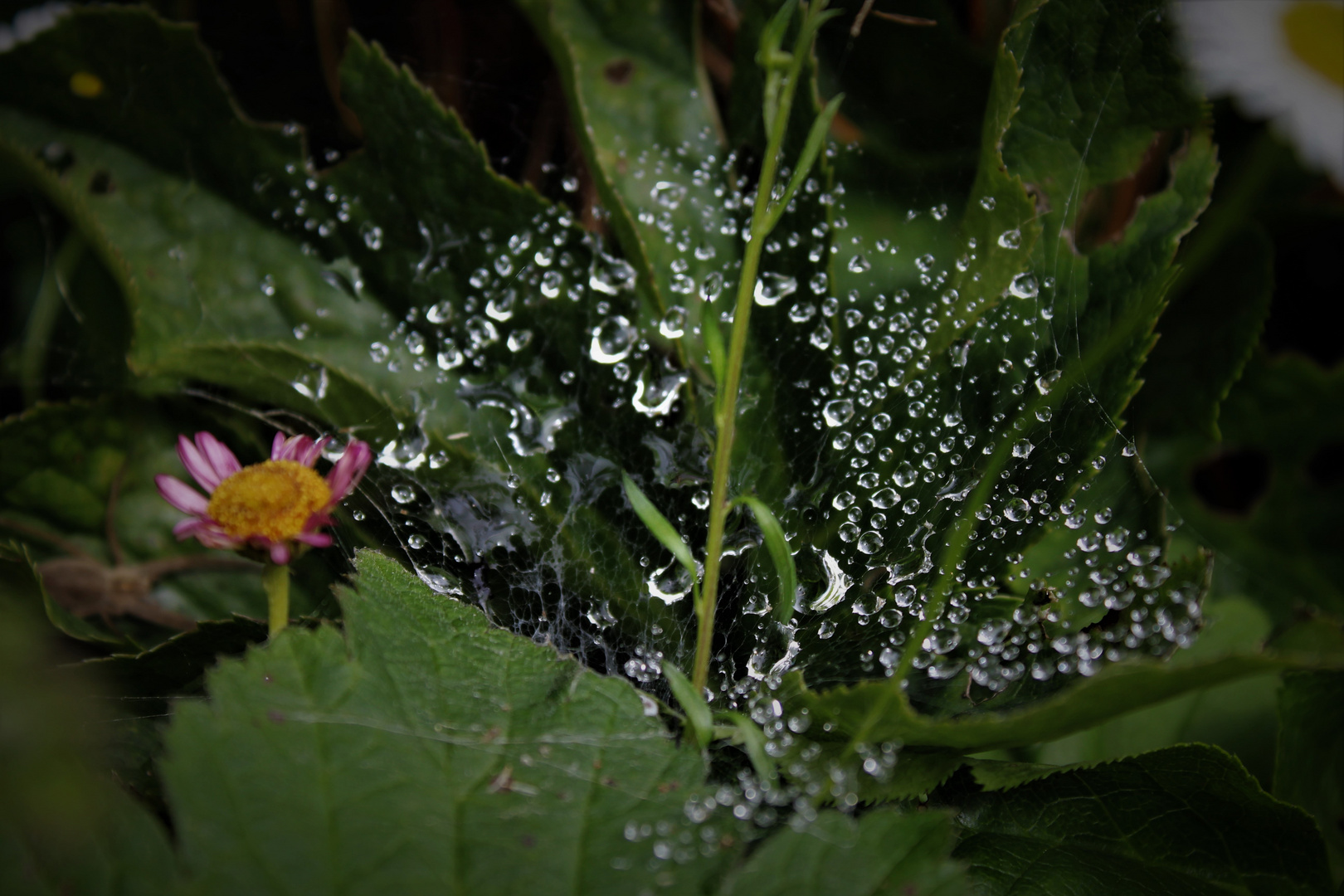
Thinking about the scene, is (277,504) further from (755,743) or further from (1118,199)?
(1118,199)

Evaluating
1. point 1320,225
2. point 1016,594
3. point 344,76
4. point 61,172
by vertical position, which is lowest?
point 1016,594

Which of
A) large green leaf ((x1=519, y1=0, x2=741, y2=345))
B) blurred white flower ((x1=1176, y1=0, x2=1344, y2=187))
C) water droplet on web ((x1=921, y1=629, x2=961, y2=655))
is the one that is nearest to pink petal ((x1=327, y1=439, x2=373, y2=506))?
large green leaf ((x1=519, y1=0, x2=741, y2=345))

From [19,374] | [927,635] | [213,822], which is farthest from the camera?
[19,374]

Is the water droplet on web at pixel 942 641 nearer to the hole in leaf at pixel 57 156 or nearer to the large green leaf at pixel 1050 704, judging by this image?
the large green leaf at pixel 1050 704

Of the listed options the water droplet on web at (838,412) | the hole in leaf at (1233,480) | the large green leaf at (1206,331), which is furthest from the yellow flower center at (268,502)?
the hole in leaf at (1233,480)

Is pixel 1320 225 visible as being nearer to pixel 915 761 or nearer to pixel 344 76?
pixel 915 761

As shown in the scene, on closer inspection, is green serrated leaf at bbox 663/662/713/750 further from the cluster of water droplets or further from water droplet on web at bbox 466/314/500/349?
water droplet on web at bbox 466/314/500/349

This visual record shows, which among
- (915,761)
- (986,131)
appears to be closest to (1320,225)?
(986,131)

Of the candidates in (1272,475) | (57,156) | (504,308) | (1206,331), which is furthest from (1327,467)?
(57,156)
